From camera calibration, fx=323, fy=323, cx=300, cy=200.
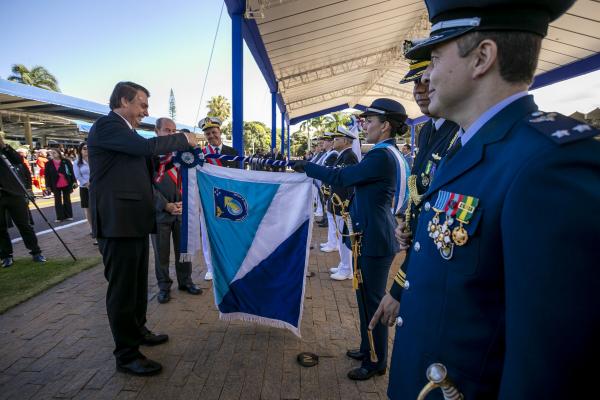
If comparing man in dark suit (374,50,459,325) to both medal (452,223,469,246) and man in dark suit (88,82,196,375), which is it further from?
man in dark suit (88,82,196,375)

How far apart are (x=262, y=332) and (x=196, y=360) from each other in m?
0.73

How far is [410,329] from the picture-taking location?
3.51 ft

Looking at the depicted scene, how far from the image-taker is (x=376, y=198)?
102 inches

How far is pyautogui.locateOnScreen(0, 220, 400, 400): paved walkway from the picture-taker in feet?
8.07

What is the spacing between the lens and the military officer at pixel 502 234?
0.61 metres

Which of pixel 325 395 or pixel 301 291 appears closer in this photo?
pixel 325 395

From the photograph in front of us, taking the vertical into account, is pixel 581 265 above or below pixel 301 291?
above

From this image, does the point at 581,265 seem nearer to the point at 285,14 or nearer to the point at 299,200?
the point at 299,200

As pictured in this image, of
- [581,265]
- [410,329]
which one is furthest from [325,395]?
[581,265]

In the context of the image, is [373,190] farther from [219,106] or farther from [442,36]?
[219,106]

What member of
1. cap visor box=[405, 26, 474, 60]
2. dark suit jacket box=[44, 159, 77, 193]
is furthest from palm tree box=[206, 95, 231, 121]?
cap visor box=[405, 26, 474, 60]

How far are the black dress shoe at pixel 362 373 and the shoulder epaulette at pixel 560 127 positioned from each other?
241 centimetres

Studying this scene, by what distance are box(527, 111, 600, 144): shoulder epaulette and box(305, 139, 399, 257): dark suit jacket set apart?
1.65 metres

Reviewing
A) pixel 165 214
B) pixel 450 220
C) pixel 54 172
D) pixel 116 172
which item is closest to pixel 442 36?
pixel 450 220
